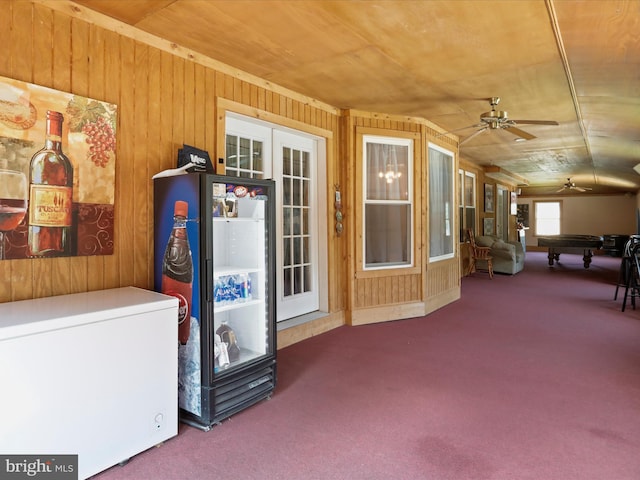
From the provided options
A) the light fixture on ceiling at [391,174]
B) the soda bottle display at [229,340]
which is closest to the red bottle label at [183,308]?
the soda bottle display at [229,340]

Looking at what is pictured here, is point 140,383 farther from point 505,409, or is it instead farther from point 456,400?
point 505,409

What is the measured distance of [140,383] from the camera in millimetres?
2158

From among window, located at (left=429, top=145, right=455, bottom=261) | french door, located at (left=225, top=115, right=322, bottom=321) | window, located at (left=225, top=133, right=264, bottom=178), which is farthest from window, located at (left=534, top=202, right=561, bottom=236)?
window, located at (left=225, top=133, right=264, bottom=178)

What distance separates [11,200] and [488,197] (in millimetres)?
10205

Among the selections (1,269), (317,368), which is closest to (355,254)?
(317,368)

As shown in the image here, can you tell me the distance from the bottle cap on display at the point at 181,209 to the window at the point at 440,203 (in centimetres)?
385

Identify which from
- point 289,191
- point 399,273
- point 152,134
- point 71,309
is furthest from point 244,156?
point 399,273

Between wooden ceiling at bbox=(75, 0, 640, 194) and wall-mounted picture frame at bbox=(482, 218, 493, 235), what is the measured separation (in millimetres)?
5243

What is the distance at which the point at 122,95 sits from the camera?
8.80 ft

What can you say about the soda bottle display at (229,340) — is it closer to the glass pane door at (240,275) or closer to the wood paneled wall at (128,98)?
the glass pane door at (240,275)

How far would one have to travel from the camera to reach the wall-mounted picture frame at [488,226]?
404 inches

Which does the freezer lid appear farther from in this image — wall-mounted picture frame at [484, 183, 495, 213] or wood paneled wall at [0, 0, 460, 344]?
wall-mounted picture frame at [484, 183, 495, 213]

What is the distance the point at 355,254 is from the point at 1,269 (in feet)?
11.1

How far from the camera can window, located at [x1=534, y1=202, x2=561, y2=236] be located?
16.5 metres
